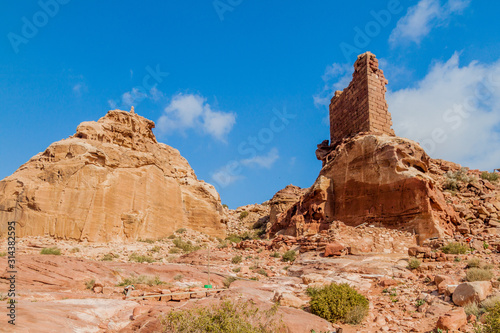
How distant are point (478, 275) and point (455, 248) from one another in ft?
11.9

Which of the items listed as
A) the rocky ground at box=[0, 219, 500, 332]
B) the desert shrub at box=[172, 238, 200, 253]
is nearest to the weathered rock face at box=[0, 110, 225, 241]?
the desert shrub at box=[172, 238, 200, 253]

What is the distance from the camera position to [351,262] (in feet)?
43.4

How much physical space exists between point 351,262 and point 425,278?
2896 mm

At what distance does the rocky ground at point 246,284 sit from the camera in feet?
23.8

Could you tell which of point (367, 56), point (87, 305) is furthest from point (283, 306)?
point (367, 56)

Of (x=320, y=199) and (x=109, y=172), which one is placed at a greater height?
(x=109, y=172)

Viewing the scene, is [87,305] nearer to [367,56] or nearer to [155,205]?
[155,205]

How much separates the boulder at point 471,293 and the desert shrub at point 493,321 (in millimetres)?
991

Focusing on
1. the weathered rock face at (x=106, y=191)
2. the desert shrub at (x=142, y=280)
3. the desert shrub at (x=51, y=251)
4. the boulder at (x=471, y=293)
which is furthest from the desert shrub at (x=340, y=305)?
the weathered rock face at (x=106, y=191)

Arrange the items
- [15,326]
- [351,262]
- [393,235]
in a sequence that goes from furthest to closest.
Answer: [393,235] < [351,262] < [15,326]

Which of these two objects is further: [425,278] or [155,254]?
[155,254]

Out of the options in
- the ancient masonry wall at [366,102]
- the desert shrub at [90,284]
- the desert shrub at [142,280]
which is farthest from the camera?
the ancient masonry wall at [366,102]

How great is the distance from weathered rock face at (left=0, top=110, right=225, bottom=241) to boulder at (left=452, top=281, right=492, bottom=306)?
53.6 ft

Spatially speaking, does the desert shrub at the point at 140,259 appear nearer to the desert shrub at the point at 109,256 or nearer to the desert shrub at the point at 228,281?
the desert shrub at the point at 109,256
